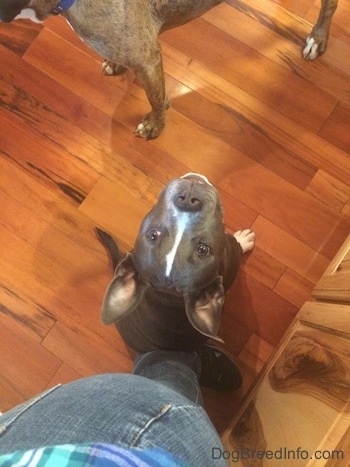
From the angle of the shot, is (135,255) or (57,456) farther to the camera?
(135,255)

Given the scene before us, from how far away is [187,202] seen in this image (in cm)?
163

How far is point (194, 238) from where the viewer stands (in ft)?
5.29

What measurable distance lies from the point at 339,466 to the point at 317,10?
204 centimetres

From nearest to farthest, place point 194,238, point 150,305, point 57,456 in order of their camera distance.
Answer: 1. point 57,456
2. point 194,238
3. point 150,305

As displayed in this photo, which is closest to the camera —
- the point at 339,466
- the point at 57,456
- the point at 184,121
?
the point at 57,456

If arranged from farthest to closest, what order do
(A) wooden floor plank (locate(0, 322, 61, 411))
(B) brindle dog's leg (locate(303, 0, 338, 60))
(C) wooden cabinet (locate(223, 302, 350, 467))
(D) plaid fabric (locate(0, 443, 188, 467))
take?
1. (B) brindle dog's leg (locate(303, 0, 338, 60))
2. (A) wooden floor plank (locate(0, 322, 61, 411))
3. (C) wooden cabinet (locate(223, 302, 350, 467))
4. (D) plaid fabric (locate(0, 443, 188, 467))

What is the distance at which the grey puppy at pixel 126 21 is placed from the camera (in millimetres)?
1602

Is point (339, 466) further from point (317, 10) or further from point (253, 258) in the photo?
point (317, 10)

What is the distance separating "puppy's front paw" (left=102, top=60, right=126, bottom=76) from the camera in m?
2.32

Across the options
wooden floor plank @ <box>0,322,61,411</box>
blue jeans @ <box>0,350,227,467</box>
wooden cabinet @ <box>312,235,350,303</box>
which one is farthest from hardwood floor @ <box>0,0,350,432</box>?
blue jeans @ <box>0,350,227,467</box>

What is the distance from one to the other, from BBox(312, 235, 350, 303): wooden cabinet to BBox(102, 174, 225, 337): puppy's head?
386 millimetres

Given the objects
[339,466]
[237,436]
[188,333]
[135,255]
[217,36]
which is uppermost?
[217,36]

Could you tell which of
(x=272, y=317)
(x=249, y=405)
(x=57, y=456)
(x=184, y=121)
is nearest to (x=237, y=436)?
(x=249, y=405)

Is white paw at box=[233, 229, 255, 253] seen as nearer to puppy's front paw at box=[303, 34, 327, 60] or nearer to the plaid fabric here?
puppy's front paw at box=[303, 34, 327, 60]
